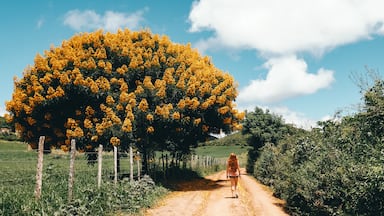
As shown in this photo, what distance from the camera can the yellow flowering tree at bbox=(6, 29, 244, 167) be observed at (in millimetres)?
19844

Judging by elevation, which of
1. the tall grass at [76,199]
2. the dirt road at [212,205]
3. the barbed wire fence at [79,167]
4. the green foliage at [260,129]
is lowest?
the dirt road at [212,205]

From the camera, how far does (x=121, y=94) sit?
19.7 metres

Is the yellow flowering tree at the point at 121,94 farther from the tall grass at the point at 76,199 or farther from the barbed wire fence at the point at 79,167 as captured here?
the tall grass at the point at 76,199

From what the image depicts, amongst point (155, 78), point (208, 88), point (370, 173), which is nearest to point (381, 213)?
point (370, 173)

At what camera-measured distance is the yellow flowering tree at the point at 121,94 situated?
65.1ft

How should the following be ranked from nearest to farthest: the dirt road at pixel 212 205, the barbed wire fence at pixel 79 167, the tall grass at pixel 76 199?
the tall grass at pixel 76 199 → the barbed wire fence at pixel 79 167 → the dirt road at pixel 212 205

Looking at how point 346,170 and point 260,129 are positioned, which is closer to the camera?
point 346,170

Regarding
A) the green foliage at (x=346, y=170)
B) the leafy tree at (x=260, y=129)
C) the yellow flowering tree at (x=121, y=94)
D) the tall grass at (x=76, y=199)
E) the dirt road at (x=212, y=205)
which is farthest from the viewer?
the leafy tree at (x=260, y=129)

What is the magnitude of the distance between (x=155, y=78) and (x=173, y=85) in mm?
1270

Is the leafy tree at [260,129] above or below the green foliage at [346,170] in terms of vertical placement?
above

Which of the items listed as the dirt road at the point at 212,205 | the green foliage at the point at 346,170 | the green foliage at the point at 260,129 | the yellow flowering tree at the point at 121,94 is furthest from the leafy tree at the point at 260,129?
the green foliage at the point at 346,170

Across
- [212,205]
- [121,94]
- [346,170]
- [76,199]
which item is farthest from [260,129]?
[76,199]

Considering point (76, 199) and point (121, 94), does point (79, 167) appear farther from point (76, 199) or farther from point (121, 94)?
point (76, 199)

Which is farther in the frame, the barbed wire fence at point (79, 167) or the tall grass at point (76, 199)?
the barbed wire fence at point (79, 167)
